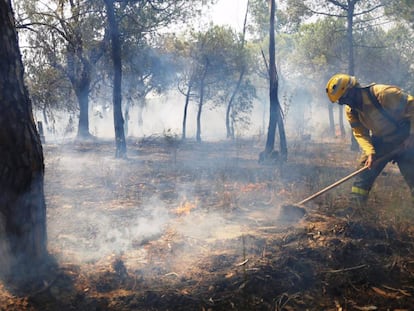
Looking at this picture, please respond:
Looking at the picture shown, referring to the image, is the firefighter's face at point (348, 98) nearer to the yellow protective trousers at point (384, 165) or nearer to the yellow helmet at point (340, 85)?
the yellow helmet at point (340, 85)

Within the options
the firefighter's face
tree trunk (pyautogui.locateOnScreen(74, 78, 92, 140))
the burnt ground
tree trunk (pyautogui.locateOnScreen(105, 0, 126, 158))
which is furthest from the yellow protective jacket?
tree trunk (pyautogui.locateOnScreen(74, 78, 92, 140))

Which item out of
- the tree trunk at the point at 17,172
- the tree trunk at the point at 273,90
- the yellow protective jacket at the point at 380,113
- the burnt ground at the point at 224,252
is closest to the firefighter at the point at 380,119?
the yellow protective jacket at the point at 380,113

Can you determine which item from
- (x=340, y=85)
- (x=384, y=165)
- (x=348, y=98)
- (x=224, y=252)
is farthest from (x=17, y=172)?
(x=384, y=165)

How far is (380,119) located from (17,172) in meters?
3.90

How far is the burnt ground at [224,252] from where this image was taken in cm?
263

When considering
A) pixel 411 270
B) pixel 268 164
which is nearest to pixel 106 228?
pixel 411 270

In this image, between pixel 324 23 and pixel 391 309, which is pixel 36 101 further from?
pixel 391 309

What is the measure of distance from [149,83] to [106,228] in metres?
22.6

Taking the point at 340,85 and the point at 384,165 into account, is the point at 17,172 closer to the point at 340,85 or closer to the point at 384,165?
the point at 340,85

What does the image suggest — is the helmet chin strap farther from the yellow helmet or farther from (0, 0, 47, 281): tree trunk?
(0, 0, 47, 281): tree trunk

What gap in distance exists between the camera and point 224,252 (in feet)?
11.1

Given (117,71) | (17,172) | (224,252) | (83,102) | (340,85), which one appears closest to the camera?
(17,172)

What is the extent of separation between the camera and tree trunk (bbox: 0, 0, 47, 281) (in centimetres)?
250

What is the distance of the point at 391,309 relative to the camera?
2.59 meters
